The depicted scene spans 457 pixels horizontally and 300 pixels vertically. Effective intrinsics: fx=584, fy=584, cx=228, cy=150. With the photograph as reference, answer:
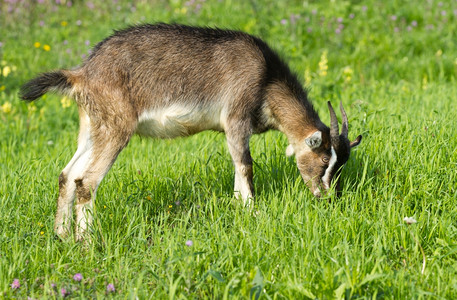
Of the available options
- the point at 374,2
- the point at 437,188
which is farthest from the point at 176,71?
the point at 374,2

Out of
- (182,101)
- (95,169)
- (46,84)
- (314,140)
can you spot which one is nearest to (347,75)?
(314,140)

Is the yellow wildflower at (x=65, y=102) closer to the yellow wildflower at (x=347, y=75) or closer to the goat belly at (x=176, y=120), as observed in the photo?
the goat belly at (x=176, y=120)

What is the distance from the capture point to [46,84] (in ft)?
15.4

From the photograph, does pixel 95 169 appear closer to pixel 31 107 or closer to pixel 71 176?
pixel 71 176

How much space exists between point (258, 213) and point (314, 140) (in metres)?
0.86

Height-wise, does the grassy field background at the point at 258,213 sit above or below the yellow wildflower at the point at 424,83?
above

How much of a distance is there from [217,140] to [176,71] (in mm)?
1952

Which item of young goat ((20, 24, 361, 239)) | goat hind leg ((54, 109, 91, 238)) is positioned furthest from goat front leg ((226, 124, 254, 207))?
goat hind leg ((54, 109, 91, 238))

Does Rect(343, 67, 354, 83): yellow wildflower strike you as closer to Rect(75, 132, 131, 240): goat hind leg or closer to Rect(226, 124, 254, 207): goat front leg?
Rect(226, 124, 254, 207): goat front leg

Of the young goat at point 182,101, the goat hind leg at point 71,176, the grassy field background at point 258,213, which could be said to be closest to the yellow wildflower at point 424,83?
A: the grassy field background at point 258,213

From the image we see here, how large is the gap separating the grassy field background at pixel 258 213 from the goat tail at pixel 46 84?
909 millimetres

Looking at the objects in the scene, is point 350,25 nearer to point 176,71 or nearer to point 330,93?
point 330,93

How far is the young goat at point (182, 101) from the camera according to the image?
471cm

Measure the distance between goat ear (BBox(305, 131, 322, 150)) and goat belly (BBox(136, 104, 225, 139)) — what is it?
77 centimetres
